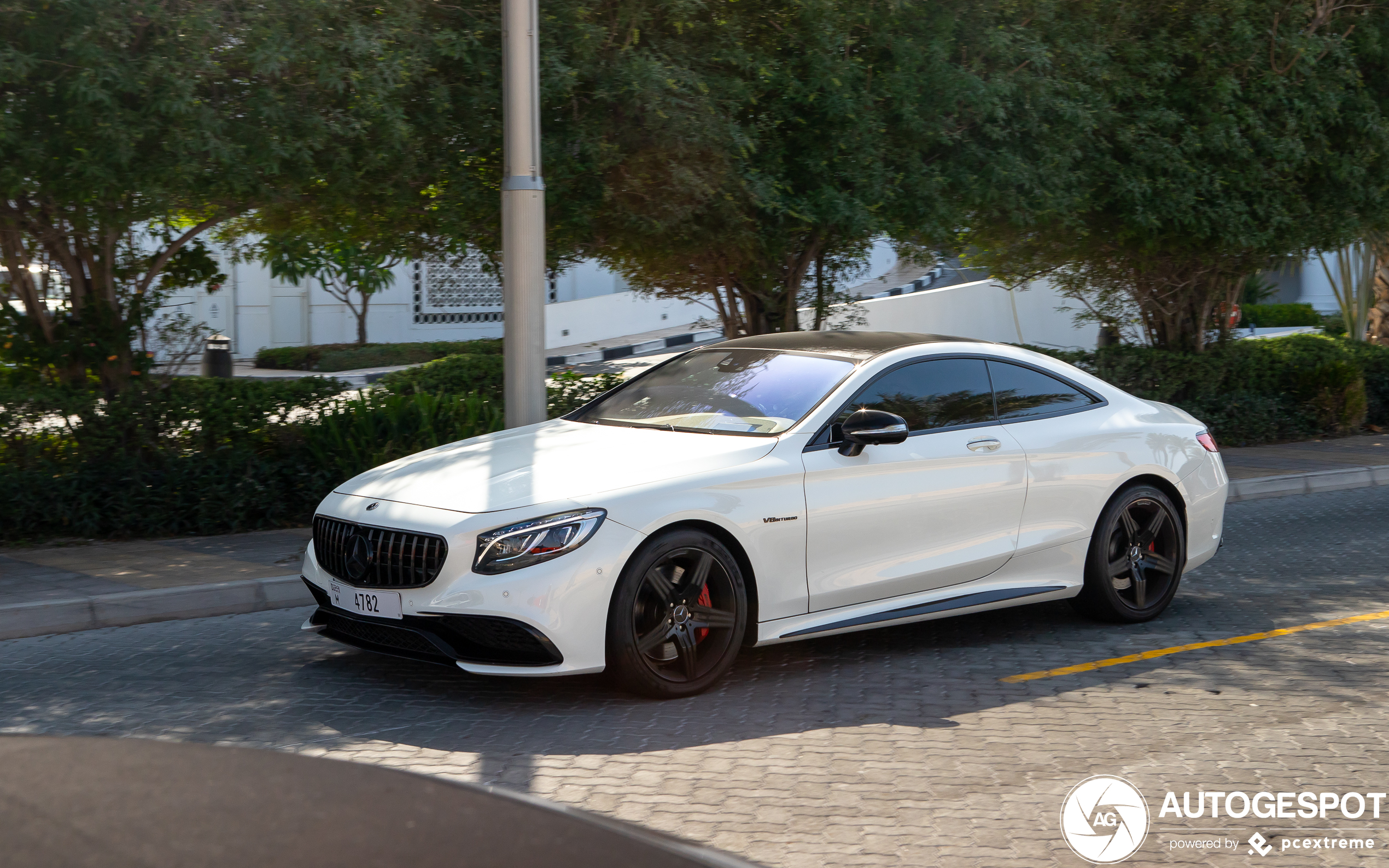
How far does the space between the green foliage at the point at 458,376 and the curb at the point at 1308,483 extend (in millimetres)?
7127

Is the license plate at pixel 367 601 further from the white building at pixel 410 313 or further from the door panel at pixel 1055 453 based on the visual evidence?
the white building at pixel 410 313

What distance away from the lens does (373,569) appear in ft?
17.5

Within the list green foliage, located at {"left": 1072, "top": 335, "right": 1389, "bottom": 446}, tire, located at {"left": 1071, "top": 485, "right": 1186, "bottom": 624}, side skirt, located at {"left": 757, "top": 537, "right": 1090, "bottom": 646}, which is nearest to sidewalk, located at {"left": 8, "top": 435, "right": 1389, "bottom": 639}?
side skirt, located at {"left": 757, "top": 537, "right": 1090, "bottom": 646}

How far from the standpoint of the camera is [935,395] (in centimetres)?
638

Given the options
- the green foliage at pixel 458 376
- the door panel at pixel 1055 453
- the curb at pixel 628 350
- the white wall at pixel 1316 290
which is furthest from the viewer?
the white wall at pixel 1316 290

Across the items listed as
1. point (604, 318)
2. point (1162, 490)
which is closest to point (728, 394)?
point (1162, 490)

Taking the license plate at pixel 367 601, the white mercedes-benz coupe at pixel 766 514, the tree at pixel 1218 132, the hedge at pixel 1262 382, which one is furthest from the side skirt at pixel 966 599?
the hedge at pixel 1262 382

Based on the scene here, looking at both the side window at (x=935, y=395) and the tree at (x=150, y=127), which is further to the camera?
the tree at (x=150, y=127)

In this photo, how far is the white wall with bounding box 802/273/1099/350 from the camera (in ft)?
87.0

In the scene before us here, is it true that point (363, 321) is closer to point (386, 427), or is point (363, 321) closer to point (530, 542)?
point (386, 427)

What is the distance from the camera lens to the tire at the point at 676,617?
5.18m

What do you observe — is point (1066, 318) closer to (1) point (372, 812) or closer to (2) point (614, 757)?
(2) point (614, 757)

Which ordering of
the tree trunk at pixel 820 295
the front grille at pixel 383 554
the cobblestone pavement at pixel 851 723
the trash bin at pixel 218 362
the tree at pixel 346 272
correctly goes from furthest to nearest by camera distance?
the tree at pixel 346 272 < the trash bin at pixel 218 362 < the tree trunk at pixel 820 295 < the front grille at pixel 383 554 < the cobblestone pavement at pixel 851 723

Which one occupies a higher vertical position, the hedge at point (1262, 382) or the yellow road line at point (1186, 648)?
the hedge at point (1262, 382)
